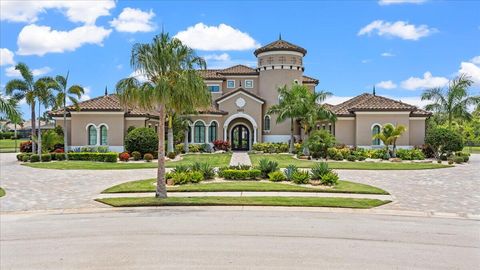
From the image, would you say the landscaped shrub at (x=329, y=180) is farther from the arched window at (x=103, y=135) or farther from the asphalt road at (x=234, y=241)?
the arched window at (x=103, y=135)

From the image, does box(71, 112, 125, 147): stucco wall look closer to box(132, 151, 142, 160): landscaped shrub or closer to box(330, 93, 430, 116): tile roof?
box(132, 151, 142, 160): landscaped shrub

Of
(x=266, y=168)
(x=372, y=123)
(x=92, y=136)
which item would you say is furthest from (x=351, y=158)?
(x=92, y=136)

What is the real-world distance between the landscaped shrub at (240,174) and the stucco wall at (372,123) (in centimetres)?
2099

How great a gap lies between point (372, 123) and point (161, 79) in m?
29.1

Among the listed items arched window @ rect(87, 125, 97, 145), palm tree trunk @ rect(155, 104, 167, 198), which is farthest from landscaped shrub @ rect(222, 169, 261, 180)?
arched window @ rect(87, 125, 97, 145)

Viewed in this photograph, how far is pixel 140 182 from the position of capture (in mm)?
19594

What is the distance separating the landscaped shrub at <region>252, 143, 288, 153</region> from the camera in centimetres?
4128

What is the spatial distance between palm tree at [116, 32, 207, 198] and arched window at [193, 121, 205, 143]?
27425 mm

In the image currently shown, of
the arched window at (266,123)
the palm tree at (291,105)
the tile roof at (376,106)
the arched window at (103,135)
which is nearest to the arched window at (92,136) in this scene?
the arched window at (103,135)

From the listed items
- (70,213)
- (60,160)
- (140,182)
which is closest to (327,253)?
(70,213)

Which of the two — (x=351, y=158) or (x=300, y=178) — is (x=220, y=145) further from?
(x=300, y=178)

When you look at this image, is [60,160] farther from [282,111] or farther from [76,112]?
[282,111]

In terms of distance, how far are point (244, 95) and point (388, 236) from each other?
34.5 meters

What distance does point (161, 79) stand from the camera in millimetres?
14258
